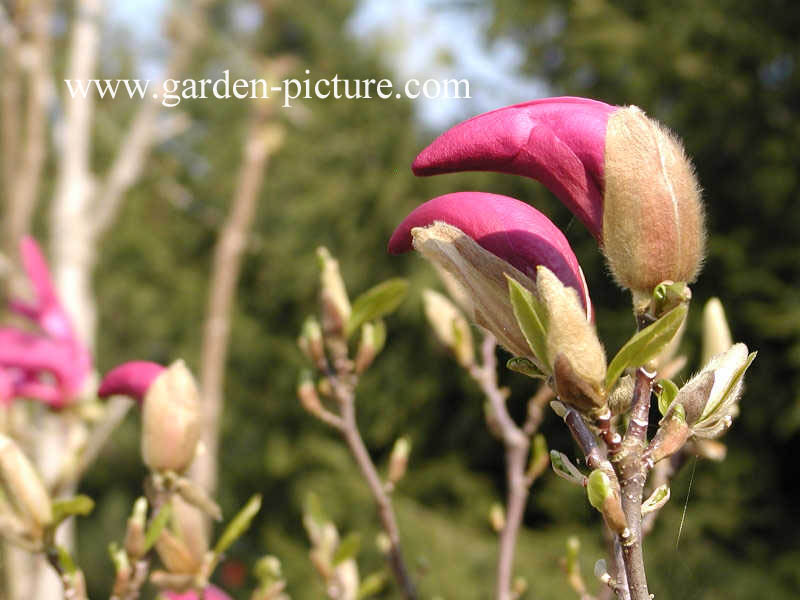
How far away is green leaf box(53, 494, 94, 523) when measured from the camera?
15.2 inches

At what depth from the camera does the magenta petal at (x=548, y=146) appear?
272mm

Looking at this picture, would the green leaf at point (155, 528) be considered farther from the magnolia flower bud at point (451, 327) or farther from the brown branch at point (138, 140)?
the brown branch at point (138, 140)

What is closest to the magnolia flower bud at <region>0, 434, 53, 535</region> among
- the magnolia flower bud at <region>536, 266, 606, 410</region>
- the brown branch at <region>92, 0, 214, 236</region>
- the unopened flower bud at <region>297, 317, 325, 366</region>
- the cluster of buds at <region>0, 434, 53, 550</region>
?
the cluster of buds at <region>0, 434, 53, 550</region>

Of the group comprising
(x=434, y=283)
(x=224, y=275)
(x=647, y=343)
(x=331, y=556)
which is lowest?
(x=434, y=283)

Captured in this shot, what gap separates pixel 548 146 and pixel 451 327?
33cm

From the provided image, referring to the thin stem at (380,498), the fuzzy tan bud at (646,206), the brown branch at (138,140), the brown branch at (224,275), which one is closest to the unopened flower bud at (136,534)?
the thin stem at (380,498)

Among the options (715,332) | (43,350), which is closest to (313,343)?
A: (715,332)

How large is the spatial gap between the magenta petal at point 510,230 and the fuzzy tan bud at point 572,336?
1.4 inches

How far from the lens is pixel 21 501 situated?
39 cm

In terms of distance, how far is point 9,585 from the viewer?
1061 mm

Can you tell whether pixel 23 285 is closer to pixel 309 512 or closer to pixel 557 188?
pixel 309 512

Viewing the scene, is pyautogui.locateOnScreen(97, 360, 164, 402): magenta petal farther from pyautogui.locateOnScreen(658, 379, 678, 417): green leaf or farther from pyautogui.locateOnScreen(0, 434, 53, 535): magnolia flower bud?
pyautogui.locateOnScreen(658, 379, 678, 417): green leaf

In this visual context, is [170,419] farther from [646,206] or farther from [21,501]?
[646,206]

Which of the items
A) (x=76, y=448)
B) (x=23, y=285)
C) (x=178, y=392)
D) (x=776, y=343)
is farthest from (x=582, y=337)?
(x=776, y=343)
